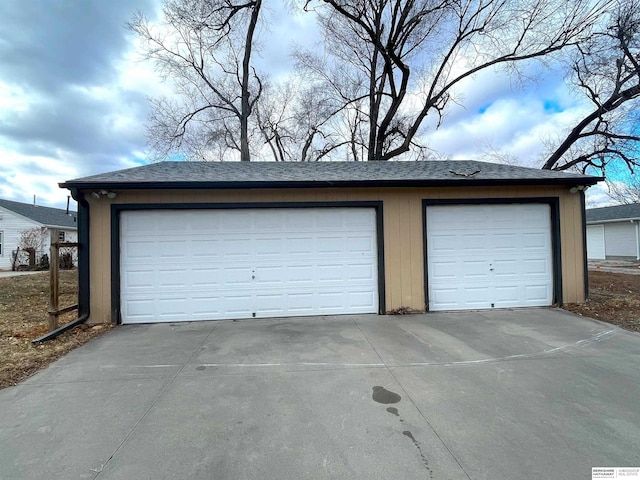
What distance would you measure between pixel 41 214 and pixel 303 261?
2494cm

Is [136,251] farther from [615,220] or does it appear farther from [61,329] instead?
[615,220]

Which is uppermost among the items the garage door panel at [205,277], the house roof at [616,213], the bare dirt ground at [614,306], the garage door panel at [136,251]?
the house roof at [616,213]

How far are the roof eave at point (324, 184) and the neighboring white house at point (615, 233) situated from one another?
1893 centimetres

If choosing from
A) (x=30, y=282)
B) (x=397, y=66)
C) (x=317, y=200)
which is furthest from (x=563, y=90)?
(x=30, y=282)

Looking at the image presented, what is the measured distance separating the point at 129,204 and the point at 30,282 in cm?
903

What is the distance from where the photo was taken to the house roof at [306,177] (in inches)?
232

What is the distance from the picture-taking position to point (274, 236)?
6.40 meters

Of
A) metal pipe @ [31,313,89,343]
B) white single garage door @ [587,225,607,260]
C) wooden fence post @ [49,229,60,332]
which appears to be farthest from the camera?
white single garage door @ [587,225,607,260]

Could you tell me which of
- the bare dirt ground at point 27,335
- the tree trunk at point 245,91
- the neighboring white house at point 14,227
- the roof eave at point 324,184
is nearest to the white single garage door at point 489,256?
the roof eave at point 324,184

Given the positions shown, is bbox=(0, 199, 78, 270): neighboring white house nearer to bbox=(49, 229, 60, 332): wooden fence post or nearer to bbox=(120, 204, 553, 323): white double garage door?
bbox=(49, 229, 60, 332): wooden fence post

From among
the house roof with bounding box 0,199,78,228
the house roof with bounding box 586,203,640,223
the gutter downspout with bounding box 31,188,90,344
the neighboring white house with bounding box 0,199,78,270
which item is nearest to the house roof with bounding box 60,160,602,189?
the gutter downspout with bounding box 31,188,90,344

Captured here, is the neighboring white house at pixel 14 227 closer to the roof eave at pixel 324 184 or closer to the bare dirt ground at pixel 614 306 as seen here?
the roof eave at pixel 324 184

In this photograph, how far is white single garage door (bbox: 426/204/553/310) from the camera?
667 cm

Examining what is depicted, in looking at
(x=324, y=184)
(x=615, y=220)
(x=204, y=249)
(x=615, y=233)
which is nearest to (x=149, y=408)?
(x=204, y=249)
